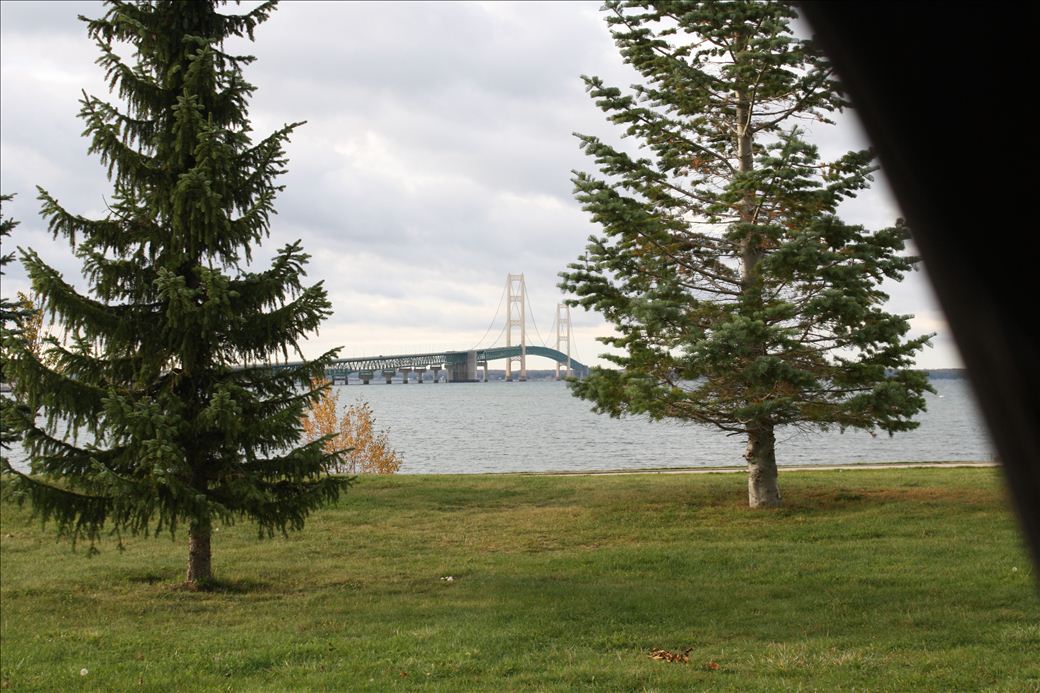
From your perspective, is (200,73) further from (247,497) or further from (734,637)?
(734,637)

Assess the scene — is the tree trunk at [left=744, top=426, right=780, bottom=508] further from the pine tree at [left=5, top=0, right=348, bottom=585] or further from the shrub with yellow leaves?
the shrub with yellow leaves

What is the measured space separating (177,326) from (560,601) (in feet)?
18.8

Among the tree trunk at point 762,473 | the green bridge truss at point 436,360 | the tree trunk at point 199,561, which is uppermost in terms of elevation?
the green bridge truss at point 436,360

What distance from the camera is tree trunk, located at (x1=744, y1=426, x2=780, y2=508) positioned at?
17.2 metres

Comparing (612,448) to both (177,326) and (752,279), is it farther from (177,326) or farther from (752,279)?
(177,326)

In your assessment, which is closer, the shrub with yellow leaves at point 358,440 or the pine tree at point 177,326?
the pine tree at point 177,326

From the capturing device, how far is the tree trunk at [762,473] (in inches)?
676

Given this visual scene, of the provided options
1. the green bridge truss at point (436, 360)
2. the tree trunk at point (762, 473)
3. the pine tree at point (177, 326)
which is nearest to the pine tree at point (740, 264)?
the tree trunk at point (762, 473)

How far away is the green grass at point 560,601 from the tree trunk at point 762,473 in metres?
0.65

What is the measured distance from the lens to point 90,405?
11102mm

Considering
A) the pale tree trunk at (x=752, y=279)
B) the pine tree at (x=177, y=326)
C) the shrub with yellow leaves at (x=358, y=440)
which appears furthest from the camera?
the shrub with yellow leaves at (x=358, y=440)

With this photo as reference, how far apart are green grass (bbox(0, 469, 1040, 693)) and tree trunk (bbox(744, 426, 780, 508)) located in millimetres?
645

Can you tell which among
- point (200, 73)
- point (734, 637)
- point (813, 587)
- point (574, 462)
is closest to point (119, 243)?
point (200, 73)

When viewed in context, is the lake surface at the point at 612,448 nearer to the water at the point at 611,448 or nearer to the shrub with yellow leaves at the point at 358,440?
the water at the point at 611,448
